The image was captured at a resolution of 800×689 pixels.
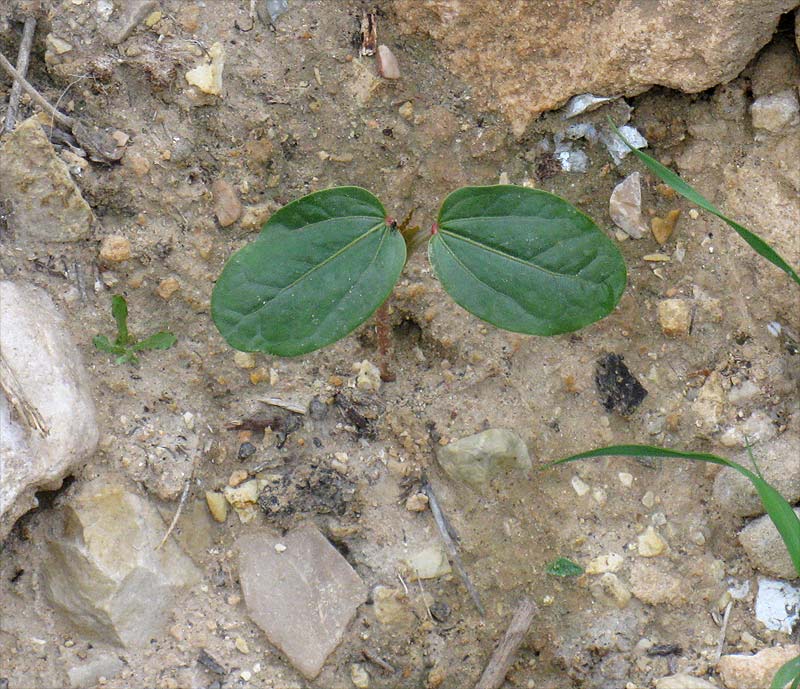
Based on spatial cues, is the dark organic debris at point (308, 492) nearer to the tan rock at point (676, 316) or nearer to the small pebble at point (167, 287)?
the small pebble at point (167, 287)

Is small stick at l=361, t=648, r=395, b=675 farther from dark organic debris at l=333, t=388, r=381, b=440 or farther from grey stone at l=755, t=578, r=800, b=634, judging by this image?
grey stone at l=755, t=578, r=800, b=634

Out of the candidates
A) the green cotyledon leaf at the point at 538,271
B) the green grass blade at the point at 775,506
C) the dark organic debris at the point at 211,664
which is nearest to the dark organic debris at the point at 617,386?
the green grass blade at the point at 775,506

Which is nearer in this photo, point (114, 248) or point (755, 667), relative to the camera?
point (755, 667)

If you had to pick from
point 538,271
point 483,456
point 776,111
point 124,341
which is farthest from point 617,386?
point 124,341

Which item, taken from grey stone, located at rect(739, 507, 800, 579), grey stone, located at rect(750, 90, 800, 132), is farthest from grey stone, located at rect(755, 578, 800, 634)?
grey stone, located at rect(750, 90, 800, 132)

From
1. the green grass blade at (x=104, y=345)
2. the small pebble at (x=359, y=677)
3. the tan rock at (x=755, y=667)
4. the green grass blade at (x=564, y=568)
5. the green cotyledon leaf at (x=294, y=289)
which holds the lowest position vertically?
the tan rock at (x=755, y=667)

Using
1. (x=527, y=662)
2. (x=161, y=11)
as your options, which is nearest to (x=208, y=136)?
(x=161, y=11)

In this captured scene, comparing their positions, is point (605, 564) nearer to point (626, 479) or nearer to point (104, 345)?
point (626, 479)
